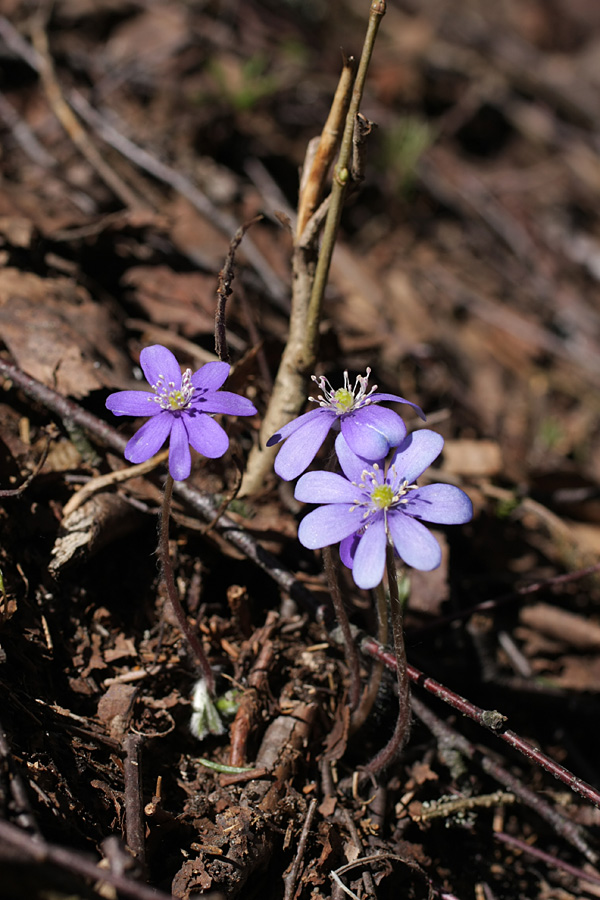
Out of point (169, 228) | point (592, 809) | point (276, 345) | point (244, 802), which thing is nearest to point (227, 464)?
point (276, 345)

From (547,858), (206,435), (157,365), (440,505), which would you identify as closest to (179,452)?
(206,435)

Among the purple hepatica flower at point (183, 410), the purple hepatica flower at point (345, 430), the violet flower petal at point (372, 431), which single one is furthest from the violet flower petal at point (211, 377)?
the violet flower petal at point (372, 431)

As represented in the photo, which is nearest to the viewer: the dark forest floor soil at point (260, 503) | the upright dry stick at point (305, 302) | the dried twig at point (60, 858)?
the dried twig at point (60, 858)

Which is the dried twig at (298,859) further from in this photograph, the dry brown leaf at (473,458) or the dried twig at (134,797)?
the dry brown leaf at (473,458)

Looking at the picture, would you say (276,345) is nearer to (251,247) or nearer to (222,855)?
(251,247)

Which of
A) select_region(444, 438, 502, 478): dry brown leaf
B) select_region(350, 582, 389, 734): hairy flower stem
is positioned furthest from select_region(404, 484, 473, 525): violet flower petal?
select_region(444, 438, 502, 478): dry brown leaf

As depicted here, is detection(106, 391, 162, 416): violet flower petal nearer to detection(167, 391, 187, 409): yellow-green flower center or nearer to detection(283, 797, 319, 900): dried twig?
detection(167, 391, 187, 409): yellow-green flower center

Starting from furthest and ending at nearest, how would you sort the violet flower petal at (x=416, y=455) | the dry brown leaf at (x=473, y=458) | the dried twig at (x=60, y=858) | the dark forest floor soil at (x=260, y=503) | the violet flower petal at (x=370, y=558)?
the dry brown leaf at (x=473, y=458), the dark forest floor soil at (x=260, y=503), the violet flower petal at (x=416, y=455), the violet flower petal at (x=370, y=558), the dried twig at (x=60, y=858)
